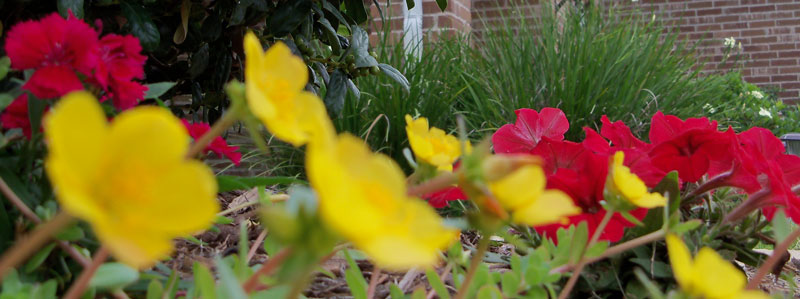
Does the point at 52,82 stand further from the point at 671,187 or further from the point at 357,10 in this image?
the point at 357,10

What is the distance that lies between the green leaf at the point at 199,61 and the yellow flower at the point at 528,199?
878 mm

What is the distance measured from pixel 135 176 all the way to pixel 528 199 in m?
0.17

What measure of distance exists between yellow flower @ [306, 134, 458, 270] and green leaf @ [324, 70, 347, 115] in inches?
34.2

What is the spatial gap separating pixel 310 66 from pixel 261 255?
0.45 meters

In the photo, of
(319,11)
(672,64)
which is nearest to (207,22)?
(319,11)

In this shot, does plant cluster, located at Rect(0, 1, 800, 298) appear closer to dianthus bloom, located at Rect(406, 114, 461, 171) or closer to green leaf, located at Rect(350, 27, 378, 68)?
dianthus bloom, located at Rect(406, 114, 461, 171)

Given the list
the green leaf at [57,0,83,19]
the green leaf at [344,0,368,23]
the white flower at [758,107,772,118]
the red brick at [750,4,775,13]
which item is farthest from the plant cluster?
the red brick at [750,4,775,13]

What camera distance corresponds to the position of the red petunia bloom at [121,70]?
539mm

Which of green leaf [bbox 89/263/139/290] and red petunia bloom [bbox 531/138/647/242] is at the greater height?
green leaf [bbox 89/263/139/290]

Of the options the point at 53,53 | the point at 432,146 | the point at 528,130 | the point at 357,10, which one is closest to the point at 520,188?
the point at 432,146

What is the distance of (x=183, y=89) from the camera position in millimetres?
→ 1245

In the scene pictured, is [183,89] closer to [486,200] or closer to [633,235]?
[633,235]

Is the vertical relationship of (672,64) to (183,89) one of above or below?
below

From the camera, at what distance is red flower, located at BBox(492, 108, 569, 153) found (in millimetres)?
772
